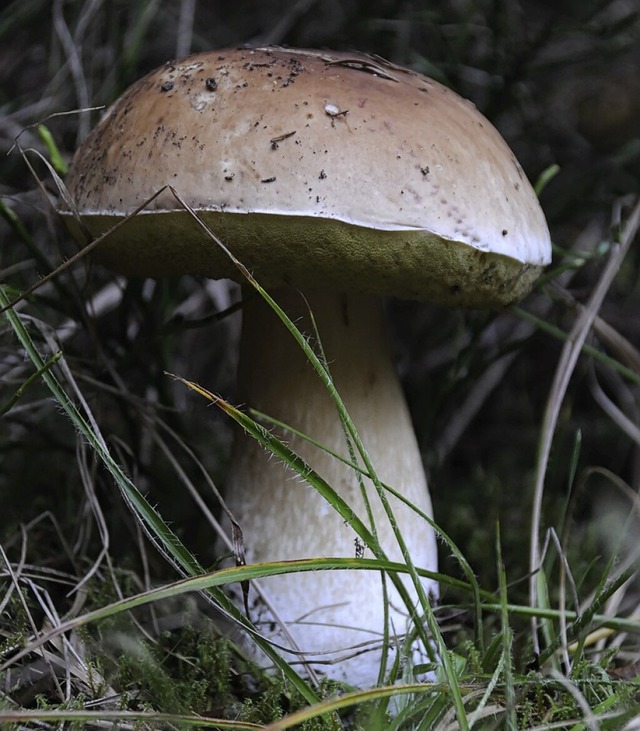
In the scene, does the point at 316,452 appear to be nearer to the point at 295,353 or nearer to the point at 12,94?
the point at 295,353

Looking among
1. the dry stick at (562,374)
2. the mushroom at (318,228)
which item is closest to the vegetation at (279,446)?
the dry stick at (562,374)

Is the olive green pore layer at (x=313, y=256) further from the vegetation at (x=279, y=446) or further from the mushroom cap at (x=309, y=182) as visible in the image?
the vegetation at (x=279, y=446)

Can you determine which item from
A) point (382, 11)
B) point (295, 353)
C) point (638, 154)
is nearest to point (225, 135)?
point (295, 353)

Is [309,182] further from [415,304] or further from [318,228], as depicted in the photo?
[415,304]

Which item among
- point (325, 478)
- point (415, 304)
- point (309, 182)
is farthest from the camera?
point (415, 304)

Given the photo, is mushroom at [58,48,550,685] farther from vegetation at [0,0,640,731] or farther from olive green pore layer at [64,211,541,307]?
vegetation at [0,0,640,731]

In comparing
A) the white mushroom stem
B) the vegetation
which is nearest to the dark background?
the vegetation

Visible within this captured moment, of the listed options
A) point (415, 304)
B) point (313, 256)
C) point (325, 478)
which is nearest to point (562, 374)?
point (325, 478)
